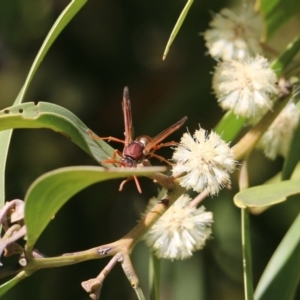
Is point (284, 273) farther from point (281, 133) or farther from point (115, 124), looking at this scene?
point (115, 124)

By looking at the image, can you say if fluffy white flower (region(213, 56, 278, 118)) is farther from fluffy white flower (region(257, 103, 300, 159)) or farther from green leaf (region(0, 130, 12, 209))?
green leaf (region(0, 130, 12, 209))

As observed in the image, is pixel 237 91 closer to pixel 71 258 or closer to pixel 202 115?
pixel 71 258

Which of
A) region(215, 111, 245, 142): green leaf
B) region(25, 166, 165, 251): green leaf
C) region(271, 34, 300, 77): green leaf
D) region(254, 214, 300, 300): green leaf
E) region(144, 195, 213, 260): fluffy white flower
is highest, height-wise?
region(271, 34, 300, 77): green leaf

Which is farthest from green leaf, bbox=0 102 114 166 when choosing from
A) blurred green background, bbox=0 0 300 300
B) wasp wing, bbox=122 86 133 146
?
blurred green background, bbox=0 0 300 300

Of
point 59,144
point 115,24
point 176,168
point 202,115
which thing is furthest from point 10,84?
point 176,168

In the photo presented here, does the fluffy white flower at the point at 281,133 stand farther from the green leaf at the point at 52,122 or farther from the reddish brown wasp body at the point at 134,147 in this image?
the green leaf at the point at 52,122

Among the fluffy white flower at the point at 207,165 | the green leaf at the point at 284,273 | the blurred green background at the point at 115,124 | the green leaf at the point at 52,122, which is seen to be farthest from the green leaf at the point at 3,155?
the blurred green background at the point at 115,124
